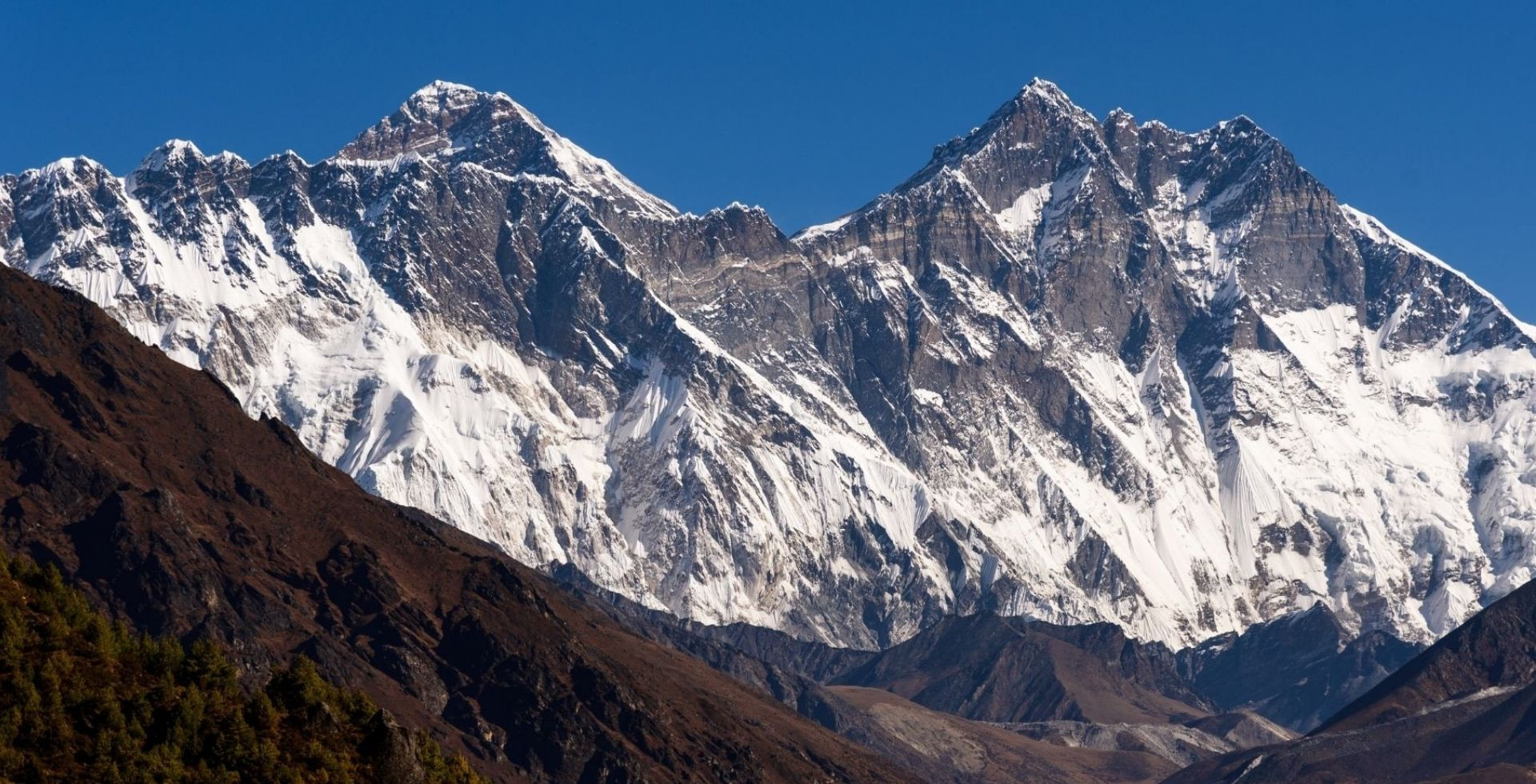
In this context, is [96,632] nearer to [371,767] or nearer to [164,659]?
[164,659]

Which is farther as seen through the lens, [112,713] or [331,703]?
[331,703]

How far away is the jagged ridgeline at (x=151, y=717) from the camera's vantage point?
133 metres

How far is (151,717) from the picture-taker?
13838 cm

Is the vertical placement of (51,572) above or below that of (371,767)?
above

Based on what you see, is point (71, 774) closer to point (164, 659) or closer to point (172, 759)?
point (172, 759)

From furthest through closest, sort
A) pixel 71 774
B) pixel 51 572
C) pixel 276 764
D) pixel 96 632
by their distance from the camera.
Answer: pixel 51 572 → pixel 96 632 → pixel 276 764 → pixel 71 774

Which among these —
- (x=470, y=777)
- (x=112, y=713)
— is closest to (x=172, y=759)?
(x=112, y=713)

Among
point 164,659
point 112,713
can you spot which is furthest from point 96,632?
point 112,713

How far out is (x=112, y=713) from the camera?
136750mm

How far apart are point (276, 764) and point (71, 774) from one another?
452 inches

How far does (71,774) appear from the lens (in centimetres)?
13125

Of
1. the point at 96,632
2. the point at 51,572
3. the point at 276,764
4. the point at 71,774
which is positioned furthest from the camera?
the point at 51,572

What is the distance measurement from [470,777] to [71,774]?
33.9 m

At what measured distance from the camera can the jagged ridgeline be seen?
438 ft
